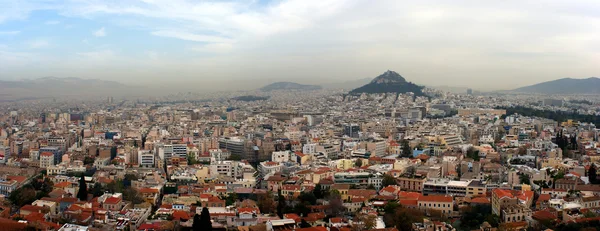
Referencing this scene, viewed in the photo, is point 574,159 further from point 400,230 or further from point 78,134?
point 78,134

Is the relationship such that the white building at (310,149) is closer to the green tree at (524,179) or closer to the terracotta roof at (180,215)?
the green tree at (524,179)

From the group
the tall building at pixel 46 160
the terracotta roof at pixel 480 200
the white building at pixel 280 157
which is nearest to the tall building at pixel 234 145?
the white building at pixel 280 157

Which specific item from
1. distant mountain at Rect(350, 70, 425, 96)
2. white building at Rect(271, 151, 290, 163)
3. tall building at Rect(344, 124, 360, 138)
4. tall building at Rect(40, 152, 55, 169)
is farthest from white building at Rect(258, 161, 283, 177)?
distant mountain at Rect(350, 70, 425, 96)

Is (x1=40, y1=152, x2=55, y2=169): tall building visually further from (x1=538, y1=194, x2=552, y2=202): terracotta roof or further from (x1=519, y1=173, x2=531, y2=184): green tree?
(x1=538, y1=194, x2=552, y2=202): terracotta roof

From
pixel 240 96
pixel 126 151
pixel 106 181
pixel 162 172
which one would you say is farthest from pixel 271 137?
pixel 240 96

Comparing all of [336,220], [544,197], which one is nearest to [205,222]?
[336,220]
